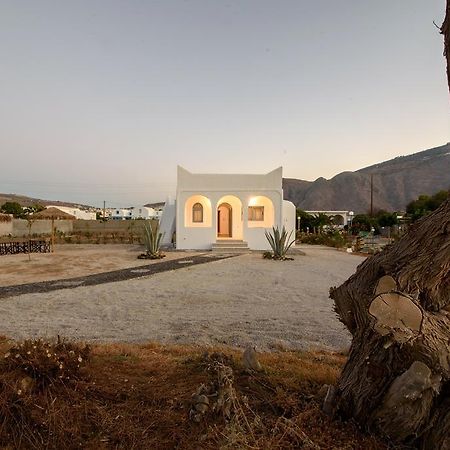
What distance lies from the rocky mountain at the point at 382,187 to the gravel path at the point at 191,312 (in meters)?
72.5

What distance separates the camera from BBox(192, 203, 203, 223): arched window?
712 inches

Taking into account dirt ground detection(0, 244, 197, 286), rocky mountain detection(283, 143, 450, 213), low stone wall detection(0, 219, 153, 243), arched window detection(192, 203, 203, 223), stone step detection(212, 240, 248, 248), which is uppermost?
rocky mountain detection(283, 143, 450, 213)

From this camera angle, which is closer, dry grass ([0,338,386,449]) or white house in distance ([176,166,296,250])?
dry grass ([0,338,386,449])

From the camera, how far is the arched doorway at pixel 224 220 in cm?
1933

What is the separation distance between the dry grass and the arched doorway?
664 inches

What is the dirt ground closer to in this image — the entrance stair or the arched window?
the entrance stair

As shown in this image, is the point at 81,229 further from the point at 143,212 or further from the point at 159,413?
the point at 143,212

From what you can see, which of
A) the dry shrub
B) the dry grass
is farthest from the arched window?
the dry shrub

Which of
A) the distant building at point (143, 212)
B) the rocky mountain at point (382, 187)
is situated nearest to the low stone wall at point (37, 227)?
the distant building at point (143, 212)

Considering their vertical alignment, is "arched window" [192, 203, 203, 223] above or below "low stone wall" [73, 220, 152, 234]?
above

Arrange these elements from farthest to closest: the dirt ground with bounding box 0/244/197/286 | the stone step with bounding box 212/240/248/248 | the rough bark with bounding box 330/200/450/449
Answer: the stone step with bounding box 212/240/248/248, the dirt ground with bounding box 0/244/197/286, the rough bark with bounding box 330/200/450/449

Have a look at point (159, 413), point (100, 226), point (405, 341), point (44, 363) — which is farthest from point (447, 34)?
point (100, 226)

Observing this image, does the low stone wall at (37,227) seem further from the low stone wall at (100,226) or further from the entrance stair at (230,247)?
the entrance stair at (230,247)

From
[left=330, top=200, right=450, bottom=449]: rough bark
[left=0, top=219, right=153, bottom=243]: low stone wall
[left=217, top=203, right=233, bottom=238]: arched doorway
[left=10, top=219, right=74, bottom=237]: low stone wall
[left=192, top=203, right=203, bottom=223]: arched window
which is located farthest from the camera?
[left=10, top=219, right=74, bottom=237]: low stone wall
